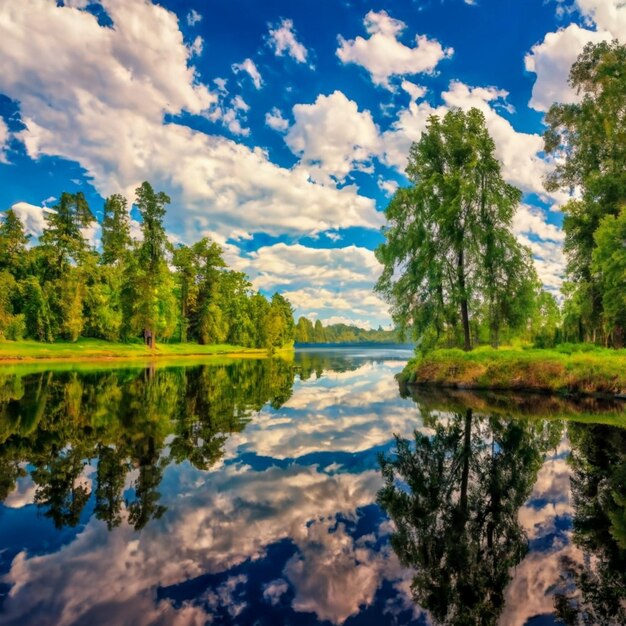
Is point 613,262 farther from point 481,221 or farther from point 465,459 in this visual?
point 465,459

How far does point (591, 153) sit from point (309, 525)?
3526 cm

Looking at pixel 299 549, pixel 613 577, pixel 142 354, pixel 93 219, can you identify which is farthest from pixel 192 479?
pixel 93 219

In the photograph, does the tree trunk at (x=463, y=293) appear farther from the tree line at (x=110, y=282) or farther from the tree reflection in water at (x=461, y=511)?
the tree line at (x=110, y=282)

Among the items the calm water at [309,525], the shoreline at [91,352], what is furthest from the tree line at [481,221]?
the shoreline at [91,352]

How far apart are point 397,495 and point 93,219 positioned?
64969 millimetres

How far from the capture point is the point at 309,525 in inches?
224

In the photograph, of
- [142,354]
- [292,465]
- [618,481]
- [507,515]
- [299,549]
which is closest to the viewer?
[299,549]

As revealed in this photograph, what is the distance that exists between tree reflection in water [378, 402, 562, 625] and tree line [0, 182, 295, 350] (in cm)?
5089

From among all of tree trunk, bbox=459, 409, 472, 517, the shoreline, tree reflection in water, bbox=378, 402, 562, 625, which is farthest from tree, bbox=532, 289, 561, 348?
the shoreline

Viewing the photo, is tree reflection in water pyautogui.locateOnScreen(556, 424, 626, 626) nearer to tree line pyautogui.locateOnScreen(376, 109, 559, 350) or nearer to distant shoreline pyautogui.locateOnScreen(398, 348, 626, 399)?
distant shoreline pyautogui.locateOnScreen(398, 348, 626, 399)

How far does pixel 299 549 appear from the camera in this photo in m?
4.96

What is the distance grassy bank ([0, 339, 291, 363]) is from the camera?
42.9m

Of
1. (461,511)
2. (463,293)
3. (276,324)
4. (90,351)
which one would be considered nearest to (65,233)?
(90,351)

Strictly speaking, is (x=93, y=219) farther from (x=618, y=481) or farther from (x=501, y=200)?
(x=618, y=481)
